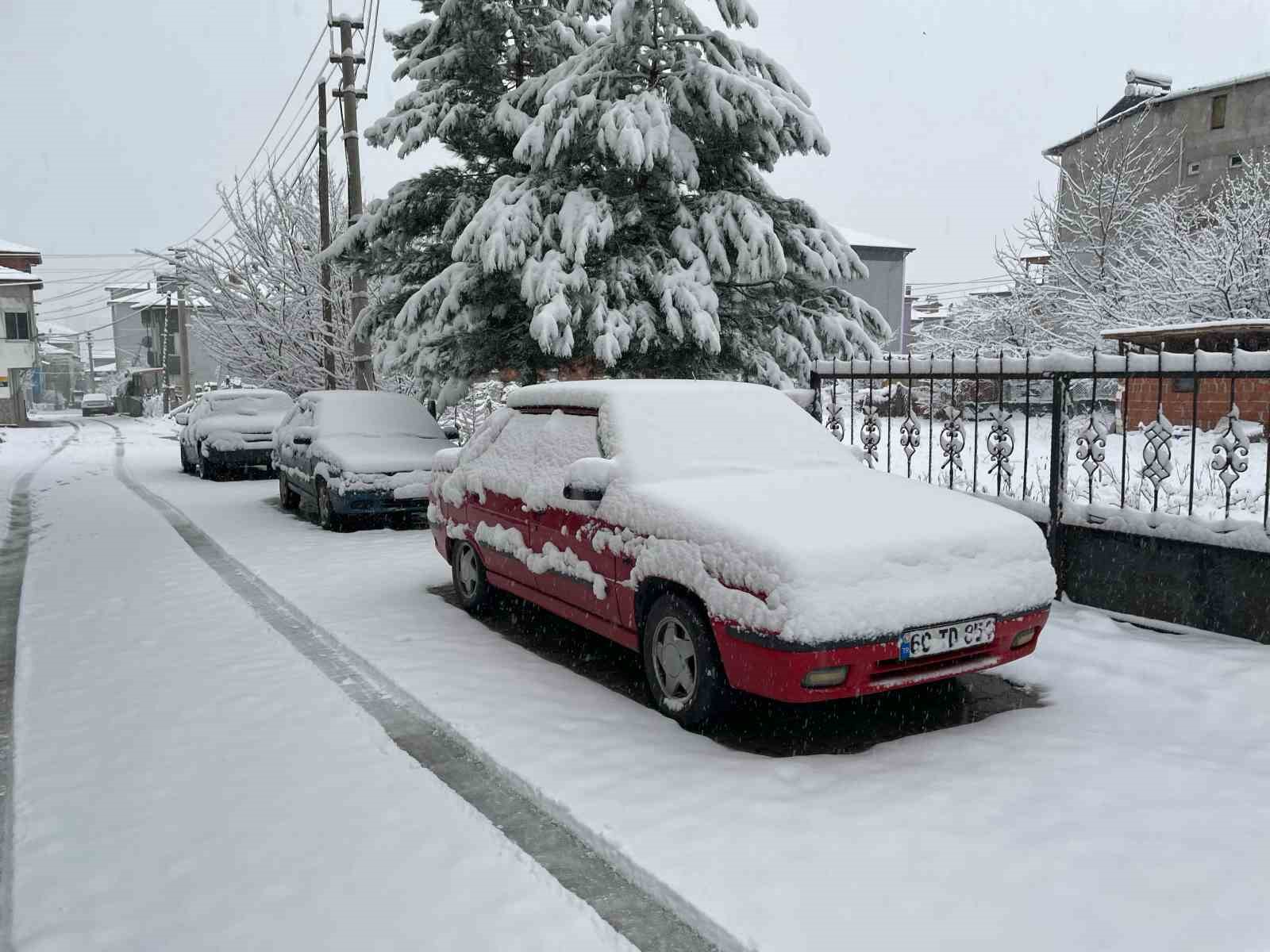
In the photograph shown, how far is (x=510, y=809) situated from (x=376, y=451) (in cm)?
770

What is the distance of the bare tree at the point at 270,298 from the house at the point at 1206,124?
27.5 meters

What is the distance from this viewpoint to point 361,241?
12711 mm

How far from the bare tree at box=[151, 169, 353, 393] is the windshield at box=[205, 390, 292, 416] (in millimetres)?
3799

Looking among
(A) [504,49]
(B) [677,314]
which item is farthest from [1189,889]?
(A) [504,49]

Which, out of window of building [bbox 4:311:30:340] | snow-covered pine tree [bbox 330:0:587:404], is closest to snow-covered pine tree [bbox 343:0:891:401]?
snow-covered pine tree [bbox 330:0:587:404]

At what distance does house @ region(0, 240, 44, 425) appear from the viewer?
49406 mm

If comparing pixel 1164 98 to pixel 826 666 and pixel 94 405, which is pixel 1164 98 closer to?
pixel 826 666

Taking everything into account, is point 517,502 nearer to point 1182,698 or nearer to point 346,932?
point 346,932

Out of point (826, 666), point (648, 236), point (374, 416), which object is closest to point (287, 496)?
point (374, 416)

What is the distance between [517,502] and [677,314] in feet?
15.5

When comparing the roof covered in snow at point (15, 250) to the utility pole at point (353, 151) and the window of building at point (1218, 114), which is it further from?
the window of building at point (1218, 114)

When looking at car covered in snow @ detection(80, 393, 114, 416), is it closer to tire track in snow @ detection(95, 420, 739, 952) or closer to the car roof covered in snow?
tire track in snow @ detection(95, 420, 739, 952)

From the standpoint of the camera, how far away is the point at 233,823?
3.57 metres

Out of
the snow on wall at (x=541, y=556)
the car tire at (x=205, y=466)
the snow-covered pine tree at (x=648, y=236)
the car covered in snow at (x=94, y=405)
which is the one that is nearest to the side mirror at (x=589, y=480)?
the snow on wall at (x=541, y=556)
